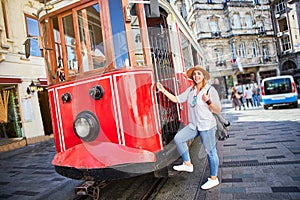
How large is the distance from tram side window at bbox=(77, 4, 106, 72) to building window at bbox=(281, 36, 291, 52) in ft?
118

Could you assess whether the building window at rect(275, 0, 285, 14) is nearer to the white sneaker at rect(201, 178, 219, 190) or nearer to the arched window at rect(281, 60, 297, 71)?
the arched window at rect(281, 60, 297, 71)

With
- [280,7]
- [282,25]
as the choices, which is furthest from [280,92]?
[280,7]

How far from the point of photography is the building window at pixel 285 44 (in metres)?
33.1

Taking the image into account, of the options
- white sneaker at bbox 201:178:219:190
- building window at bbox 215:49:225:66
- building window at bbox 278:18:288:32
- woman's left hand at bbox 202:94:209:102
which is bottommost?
white sneaker at bbox 201:178:219:190

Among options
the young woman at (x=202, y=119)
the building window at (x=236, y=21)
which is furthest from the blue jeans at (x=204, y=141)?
the building window at (x=236, y=21)

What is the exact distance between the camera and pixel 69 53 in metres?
3.67

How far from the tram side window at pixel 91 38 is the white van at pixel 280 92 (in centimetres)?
1279

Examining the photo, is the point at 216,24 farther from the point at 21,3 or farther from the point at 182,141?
the point at 182,141

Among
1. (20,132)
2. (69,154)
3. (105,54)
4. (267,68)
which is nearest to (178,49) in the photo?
(105,54)

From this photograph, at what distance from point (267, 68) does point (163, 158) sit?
32.2m

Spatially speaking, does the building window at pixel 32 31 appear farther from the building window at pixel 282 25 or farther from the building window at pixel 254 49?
the building window at pixel 282 25

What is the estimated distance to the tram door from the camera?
3.82 m

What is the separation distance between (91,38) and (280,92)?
13.0 m

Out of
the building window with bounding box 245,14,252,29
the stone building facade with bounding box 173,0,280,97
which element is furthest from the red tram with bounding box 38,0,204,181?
the building window with bounding box 245,14,252,29
